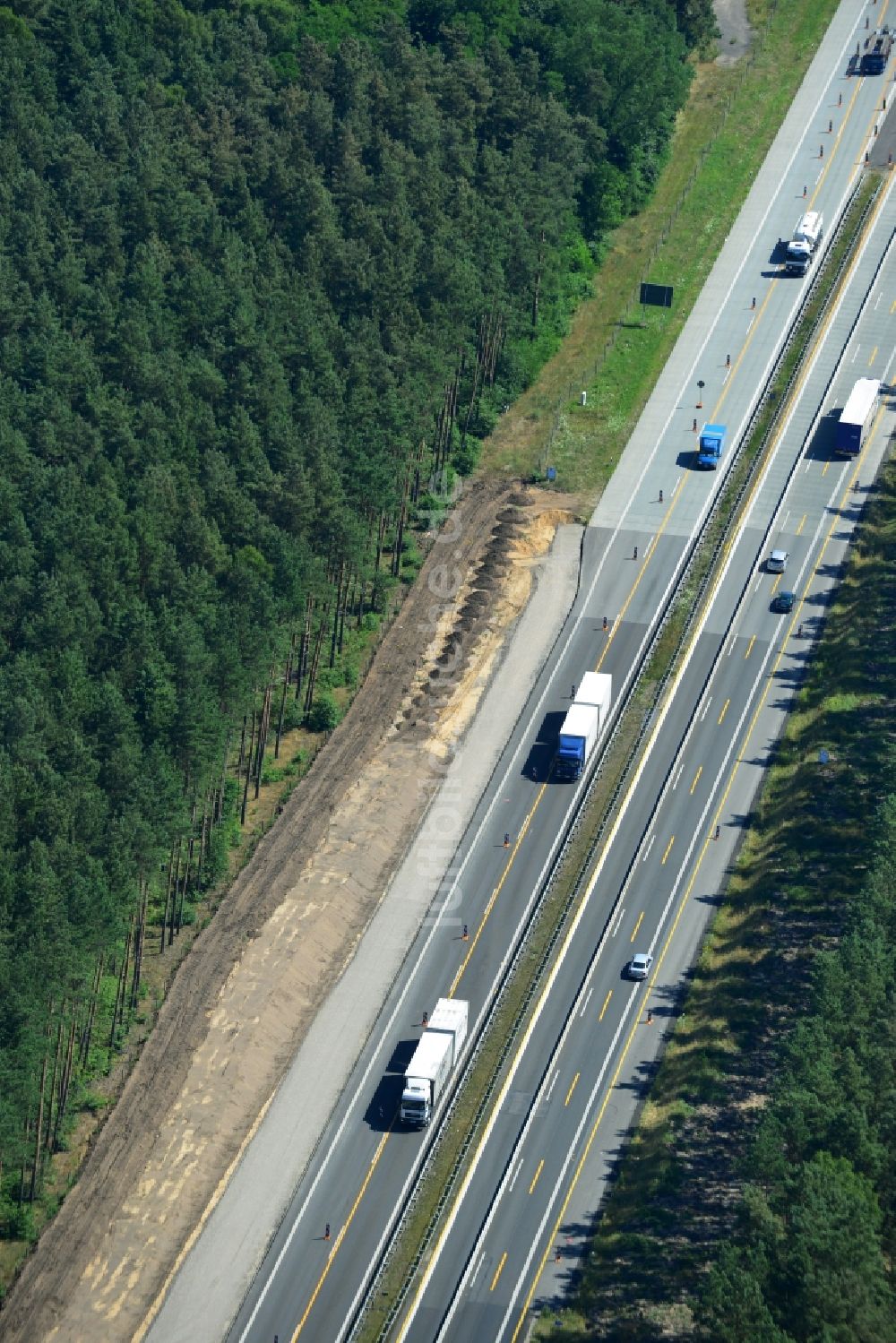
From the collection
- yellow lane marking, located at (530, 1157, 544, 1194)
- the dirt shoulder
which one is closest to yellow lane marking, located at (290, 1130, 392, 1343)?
the dirt shoulder

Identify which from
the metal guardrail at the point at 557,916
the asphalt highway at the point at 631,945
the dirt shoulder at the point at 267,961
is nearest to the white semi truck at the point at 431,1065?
the metal guardrail at the point at 557,916

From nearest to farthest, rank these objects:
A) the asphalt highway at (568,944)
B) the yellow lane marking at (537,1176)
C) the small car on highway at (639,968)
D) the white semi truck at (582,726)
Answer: the asphalt highway at (568,944), the yellow lane marking at (537,1176), the small car on highway at (639,968), the white semi truck at (582,726)

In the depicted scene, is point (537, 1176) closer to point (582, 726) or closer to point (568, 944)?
point (568, 944)

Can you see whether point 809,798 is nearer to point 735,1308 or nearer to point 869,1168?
point 869,1168

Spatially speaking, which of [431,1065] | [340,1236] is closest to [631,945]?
[431,1065]

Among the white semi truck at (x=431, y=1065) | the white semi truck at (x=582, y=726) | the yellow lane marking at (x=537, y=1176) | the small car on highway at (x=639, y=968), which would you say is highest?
the white semi truck at (x=582, y=726)

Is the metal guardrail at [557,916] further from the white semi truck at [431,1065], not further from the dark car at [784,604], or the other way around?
the dark car at [784,604]

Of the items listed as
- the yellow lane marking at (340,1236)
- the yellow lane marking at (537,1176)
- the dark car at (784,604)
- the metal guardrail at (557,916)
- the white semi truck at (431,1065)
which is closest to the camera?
the yellow lane marking at (340,1236)
